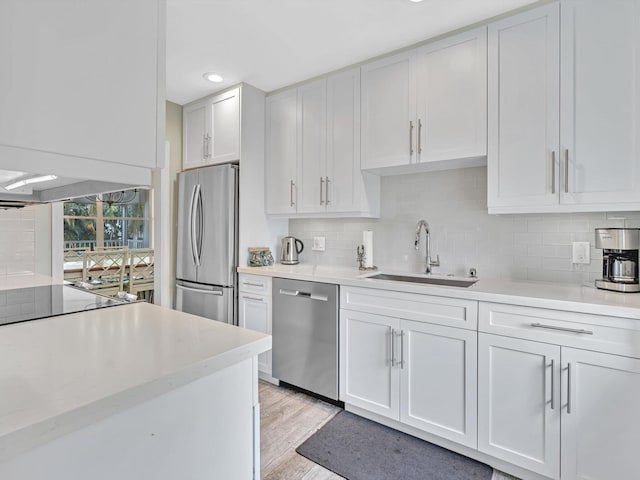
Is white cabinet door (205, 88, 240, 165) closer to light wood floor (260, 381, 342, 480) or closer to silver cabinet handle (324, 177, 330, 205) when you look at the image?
silver cabinet handle (324, 177, 330, 205)

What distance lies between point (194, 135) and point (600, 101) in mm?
3010

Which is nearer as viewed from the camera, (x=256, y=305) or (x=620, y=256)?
(x=620, y=256)

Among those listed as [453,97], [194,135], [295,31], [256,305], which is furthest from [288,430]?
[194,135]

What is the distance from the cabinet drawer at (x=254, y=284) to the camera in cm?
265

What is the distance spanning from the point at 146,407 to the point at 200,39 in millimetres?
2260

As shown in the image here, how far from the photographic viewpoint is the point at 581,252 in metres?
1.95

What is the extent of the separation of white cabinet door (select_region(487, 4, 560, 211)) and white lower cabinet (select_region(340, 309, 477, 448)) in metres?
0.85

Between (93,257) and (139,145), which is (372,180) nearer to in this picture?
(139,145)

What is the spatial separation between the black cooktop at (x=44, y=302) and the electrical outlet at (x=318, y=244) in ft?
5.83

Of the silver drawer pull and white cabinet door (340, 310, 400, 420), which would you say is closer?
the silver drawer pull

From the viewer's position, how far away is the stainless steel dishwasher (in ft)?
7.54

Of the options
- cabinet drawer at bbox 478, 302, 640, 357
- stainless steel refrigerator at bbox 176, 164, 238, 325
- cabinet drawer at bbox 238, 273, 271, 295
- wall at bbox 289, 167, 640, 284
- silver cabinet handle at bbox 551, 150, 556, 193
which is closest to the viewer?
cabinet drawer at bbox 478, 302, 640, 357

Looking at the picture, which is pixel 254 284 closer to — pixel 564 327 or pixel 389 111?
pixel 389 111

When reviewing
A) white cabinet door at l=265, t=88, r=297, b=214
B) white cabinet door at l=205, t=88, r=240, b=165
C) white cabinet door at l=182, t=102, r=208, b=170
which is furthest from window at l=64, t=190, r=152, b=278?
white cabinet door at l=265, t=88, r=297, b=214
